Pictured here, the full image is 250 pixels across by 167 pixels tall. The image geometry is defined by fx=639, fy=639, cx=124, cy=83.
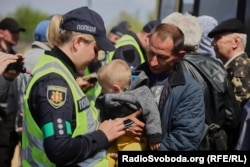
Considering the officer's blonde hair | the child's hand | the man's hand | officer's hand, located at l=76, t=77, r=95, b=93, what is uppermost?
the officer's blonde hair

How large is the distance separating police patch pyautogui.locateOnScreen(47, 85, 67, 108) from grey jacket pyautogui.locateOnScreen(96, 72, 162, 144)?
508 mm

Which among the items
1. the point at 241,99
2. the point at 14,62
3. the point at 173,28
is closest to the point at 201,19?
the point at 241,99

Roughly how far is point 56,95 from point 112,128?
42 cm

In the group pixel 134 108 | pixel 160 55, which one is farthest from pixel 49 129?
pixel 160 55

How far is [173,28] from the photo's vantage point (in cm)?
379

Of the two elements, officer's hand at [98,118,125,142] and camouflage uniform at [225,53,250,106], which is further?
camouflage uniform at [225,53,250,106]

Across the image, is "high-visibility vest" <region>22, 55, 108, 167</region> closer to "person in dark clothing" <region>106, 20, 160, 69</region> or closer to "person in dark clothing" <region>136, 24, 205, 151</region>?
"person in dark clothing" <region>136, 24, 205, 151</region>

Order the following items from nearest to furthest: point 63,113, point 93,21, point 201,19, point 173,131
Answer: point 63,113 → point 93,21 → point 173,131 → point 201,19

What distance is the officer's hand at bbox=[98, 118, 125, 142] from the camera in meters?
3.34

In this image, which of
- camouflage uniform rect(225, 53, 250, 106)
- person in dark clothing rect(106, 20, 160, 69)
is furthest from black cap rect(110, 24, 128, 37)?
camouflage uniform rect(225, 53, 250, 106)

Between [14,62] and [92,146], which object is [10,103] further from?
[92,146]

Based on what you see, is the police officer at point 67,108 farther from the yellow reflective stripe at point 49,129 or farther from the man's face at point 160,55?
the man's face at point 160,55

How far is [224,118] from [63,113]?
1.35 metres

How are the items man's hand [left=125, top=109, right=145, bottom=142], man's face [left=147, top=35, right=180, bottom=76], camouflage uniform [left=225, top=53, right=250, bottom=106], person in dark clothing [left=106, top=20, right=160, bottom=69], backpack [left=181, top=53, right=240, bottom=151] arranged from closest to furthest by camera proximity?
man's hand [left=125, top=109, right=145, bottom=142], man's face [left=147, top=35, right=180, bottom=76], backpack [left=181, top=53, right=240, bottom=151], camouflage uniform [left=225, top=53, right=250, bottom=106], person in dark clothing [left=106, top=20, right=160, bottom=69]
